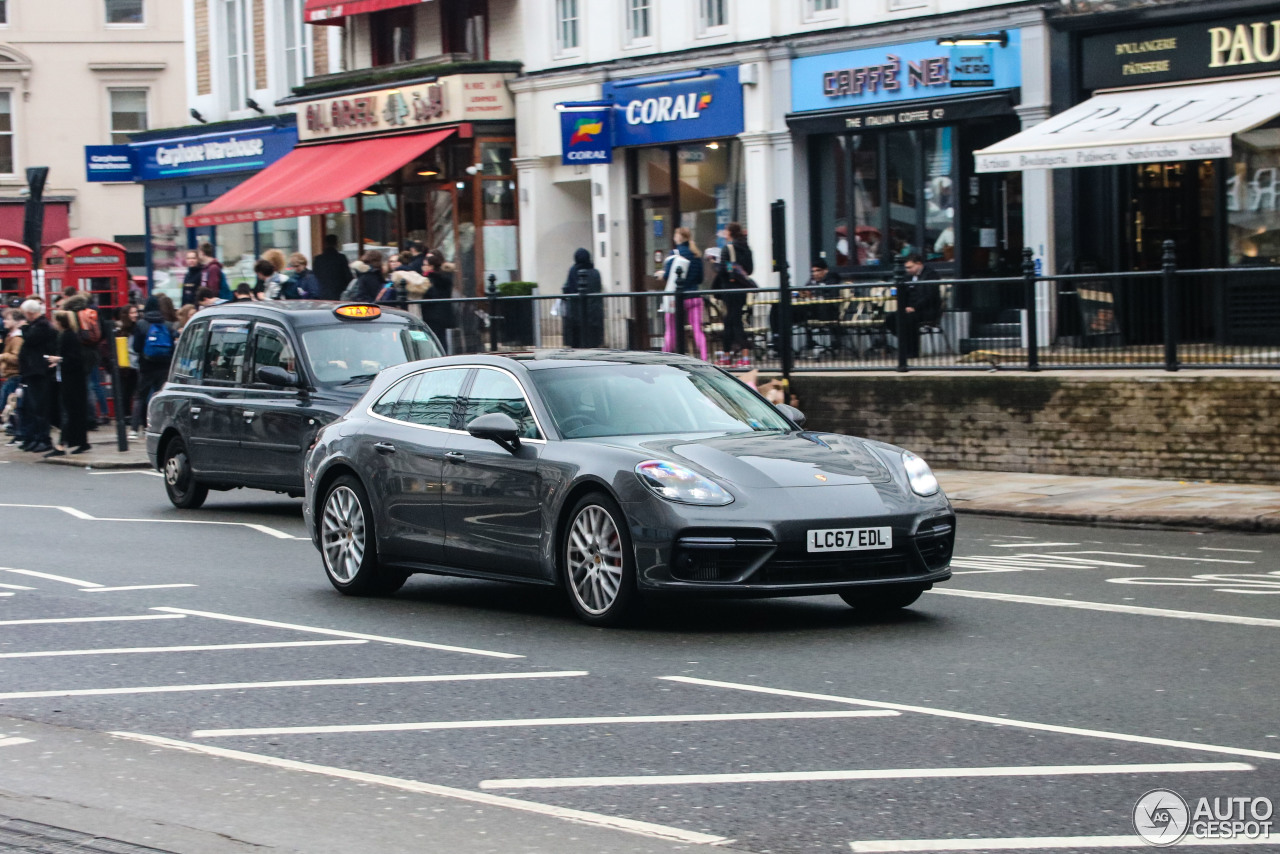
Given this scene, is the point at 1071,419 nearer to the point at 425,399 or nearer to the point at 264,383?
the point at 264,383

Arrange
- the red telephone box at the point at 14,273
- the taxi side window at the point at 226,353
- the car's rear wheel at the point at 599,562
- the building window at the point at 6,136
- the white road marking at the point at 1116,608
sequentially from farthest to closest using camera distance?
the building window at the point at 6,136 < the red telephone box at the point at 14,273 < the taxi side window at the point at 226,353 < the white road marking at the point at 1116,608 < the car's rear wheel at the point at 599,562

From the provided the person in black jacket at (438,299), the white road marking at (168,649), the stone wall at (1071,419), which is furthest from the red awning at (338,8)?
the white road marking at (168,649)

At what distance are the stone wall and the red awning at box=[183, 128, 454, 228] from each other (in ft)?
46.8

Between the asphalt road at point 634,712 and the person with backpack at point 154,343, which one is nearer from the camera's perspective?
the asphalt road at point 634,712

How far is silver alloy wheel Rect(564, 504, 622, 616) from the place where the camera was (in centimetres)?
957

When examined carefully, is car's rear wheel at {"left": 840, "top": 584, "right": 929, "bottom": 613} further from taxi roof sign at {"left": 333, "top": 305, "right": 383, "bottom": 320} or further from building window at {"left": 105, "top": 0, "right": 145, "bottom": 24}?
building window at {"left": 105, "top": 0, "right": 145, "bottom": 24}

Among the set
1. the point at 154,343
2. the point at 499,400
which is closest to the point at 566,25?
the point at 154,343

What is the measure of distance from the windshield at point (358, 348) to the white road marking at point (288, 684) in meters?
7.63

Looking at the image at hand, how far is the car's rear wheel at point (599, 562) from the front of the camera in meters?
9.48

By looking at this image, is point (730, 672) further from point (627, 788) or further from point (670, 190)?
point (670, 190)

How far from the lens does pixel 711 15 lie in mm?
29062

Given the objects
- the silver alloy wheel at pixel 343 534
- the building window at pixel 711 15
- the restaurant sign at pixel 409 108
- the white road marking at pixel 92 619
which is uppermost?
the building window at pixel 711 15

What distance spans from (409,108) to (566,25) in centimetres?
363

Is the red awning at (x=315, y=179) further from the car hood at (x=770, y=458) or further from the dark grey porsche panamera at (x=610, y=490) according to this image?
the car hood at (x=770, y=458)
